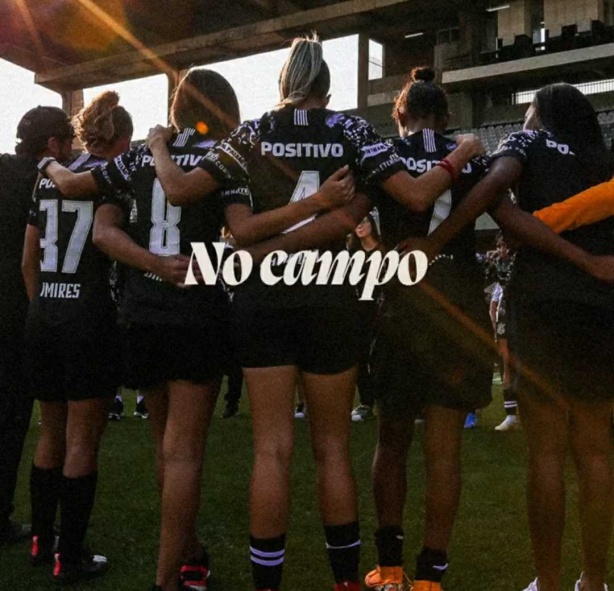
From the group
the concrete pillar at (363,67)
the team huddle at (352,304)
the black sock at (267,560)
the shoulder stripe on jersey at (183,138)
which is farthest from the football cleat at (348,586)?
the concrete pillar at (363,67)

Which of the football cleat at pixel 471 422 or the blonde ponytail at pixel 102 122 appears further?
the football cleat at pixel 471 422

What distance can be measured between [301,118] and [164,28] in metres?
38.0

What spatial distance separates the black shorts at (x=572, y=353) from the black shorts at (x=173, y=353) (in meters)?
1.07

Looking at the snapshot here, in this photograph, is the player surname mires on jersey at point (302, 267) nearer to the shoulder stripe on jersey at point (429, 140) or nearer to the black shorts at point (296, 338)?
the black shorts at point (296, 338)

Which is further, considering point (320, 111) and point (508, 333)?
point (508, 333)

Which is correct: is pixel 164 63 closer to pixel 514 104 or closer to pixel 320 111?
pixel 514 104

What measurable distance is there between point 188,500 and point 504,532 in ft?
5.76

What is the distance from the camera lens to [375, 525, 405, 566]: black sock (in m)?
2.67

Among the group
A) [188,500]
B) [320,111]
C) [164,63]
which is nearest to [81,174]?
[320,111]

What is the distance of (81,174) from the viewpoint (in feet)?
8.70

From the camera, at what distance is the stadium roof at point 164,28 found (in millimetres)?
31953

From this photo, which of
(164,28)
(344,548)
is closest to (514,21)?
(164,28)

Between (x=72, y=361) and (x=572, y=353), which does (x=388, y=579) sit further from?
(x=72, y=361)

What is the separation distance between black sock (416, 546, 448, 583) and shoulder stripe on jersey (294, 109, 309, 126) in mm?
1508
